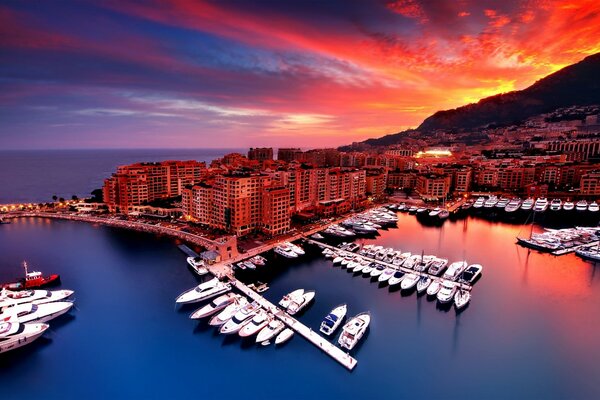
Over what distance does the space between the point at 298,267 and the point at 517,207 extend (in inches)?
2184

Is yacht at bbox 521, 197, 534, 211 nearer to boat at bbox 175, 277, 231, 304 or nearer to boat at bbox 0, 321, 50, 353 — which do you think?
boat at bbox 175, 277, 231, 304

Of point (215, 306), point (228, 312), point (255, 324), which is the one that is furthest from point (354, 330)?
point (215, 306)

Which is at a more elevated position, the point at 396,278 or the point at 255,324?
the point at 396,278

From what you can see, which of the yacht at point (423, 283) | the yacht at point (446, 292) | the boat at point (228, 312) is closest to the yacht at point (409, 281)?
the yacht at point (423, 283)

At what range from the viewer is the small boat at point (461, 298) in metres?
29.2

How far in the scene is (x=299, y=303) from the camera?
2850 centimetres

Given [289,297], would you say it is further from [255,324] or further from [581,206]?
[581,206]

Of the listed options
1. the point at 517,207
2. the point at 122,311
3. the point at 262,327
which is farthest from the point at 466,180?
the point at 122,311

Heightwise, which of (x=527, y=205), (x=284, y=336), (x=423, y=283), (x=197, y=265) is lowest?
(x=284, y=336)

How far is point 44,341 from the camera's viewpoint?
2503cm

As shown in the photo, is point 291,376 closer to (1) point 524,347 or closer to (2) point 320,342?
(2) point 320,342

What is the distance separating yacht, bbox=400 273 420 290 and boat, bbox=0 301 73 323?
31559 millimetres

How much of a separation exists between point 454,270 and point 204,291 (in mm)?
26913

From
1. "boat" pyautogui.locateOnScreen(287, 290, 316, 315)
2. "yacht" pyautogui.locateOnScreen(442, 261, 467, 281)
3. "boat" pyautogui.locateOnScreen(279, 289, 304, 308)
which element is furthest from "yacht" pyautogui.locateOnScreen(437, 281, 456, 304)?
"boat" pyautogui.locateOnScreen(279, 289, 304, 308)
